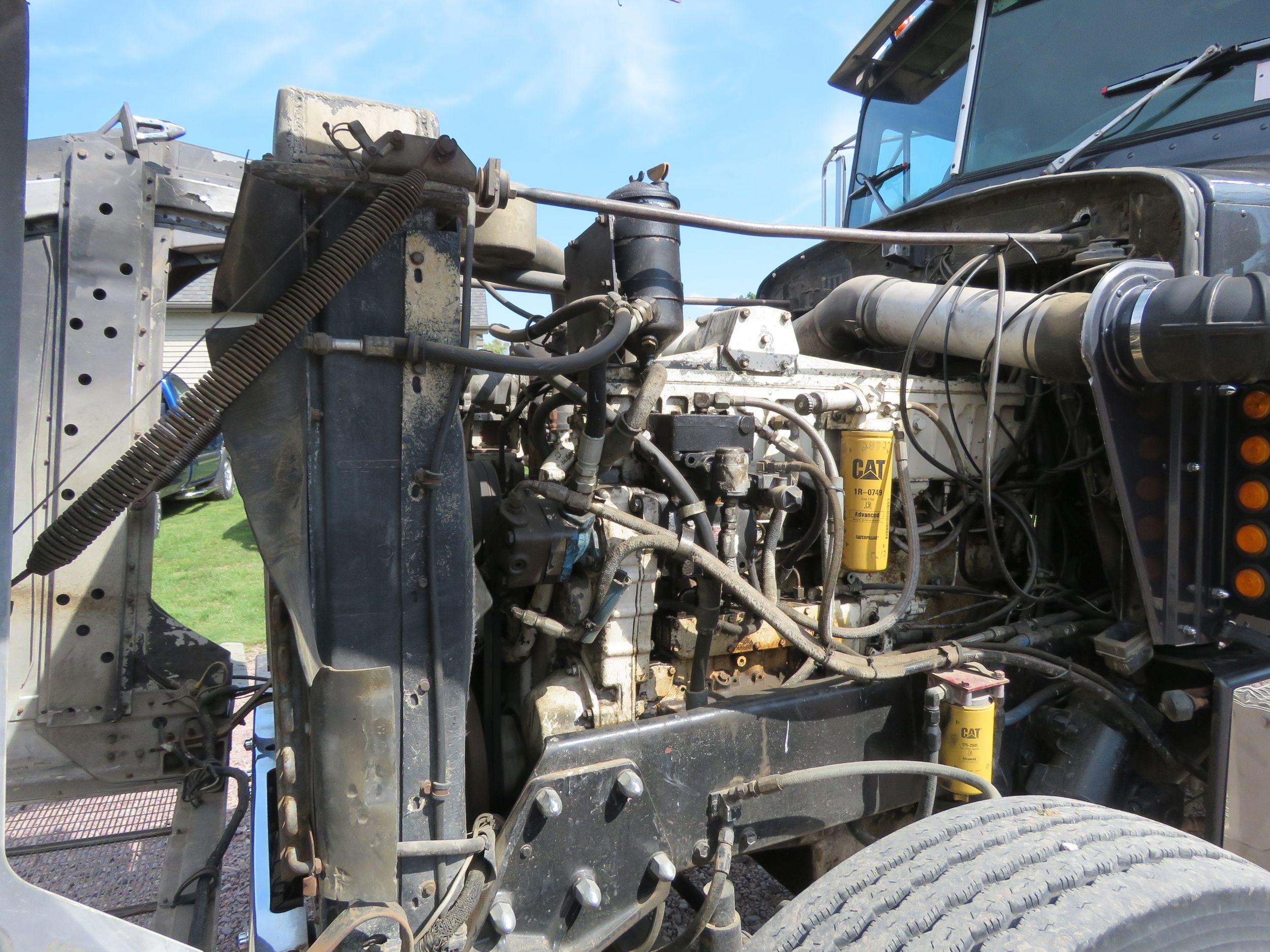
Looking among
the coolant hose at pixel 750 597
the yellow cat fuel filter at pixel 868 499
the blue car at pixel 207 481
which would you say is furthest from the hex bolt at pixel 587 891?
the blue car at pixel 207 481

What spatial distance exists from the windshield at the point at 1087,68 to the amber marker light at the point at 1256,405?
1004 millimetres

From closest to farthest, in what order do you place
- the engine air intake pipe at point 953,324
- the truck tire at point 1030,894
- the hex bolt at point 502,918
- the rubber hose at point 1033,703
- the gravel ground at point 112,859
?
1. the truck tire at point 1030,894
2. the hex bolt at point 502,918
3. the engine air intake pipe at point 953,324
4. the rubber hose at point 1033,703
5. the gravel ground at point 112,859

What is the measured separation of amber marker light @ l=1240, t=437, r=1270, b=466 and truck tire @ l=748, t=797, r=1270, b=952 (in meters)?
0.83

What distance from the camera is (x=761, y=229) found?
1743mm

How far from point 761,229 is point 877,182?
7.23 feet

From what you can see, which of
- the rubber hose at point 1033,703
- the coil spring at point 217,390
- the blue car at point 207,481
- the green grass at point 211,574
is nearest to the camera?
the coil spring at point 217,390

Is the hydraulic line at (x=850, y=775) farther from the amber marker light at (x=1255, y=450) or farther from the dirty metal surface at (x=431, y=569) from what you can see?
the amber marker light at (x=1255, y=450)

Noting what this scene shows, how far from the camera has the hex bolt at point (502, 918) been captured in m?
1.43

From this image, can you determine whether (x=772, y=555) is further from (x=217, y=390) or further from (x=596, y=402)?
(x=217, y=390)

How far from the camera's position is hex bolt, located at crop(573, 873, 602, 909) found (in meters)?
1.50

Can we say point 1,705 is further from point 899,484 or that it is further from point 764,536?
point 899,484

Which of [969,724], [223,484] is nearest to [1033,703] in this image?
[969,724]

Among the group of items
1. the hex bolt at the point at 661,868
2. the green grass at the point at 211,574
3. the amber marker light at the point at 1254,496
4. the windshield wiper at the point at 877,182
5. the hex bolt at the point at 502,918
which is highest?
the windshield wiper at the point at 877,182

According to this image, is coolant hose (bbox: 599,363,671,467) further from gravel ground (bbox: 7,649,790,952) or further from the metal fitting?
gravel ground (bbox: 7,649,790,952)
